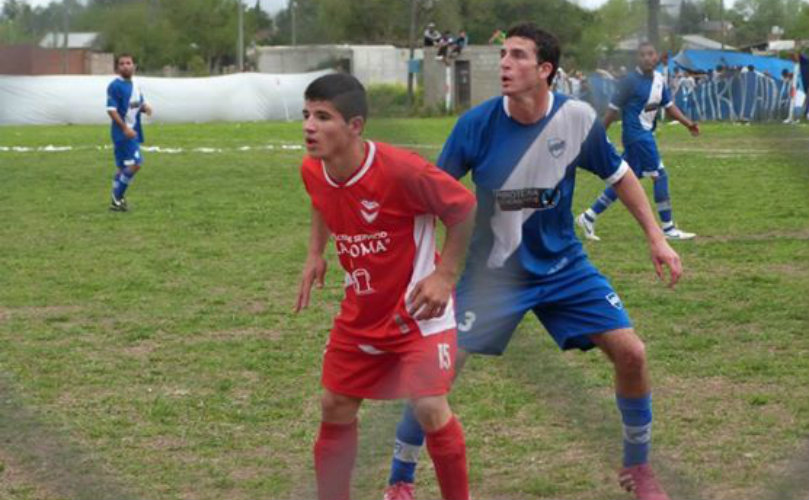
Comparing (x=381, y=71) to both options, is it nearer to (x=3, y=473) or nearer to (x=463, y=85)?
(x=463, y=85)

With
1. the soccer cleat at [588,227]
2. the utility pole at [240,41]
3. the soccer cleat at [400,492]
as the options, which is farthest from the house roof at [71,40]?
the soccer cleat at [588,227]

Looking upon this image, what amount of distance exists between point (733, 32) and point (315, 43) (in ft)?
1.44

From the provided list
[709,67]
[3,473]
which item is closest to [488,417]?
[3,473]

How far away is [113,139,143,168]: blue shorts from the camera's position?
13.4m

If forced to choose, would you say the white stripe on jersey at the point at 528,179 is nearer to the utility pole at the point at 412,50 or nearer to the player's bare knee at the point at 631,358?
the player's bare knee at the point at 631,358

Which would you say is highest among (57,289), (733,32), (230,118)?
(733,32)

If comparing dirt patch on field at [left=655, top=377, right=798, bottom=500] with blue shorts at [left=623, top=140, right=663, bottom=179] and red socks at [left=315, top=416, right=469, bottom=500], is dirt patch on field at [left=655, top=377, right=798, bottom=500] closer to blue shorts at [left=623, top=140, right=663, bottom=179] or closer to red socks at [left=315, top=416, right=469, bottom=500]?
red socks at [left=315, top=416, right=469, bottom=500]

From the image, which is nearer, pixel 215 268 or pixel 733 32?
pixel 733 32

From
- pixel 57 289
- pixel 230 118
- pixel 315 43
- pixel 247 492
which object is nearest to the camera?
pixel 315 43

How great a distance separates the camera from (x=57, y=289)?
8531mm

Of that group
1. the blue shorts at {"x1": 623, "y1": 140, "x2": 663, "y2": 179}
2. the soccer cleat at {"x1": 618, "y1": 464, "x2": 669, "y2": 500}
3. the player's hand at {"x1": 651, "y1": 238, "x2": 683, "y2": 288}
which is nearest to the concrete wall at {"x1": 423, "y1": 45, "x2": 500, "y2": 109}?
the player's hand at {"x1": 651, "y1": 238, "x2": 683, "y2": 288}

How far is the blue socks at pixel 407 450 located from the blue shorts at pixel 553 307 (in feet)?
0.87

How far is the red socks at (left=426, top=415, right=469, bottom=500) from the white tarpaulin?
5.44 ft

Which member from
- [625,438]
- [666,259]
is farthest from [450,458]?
[666,259]
